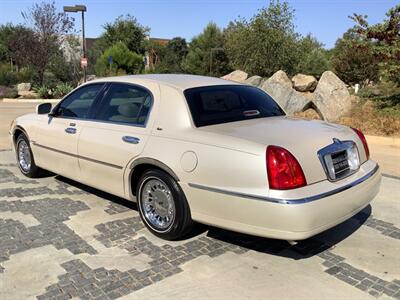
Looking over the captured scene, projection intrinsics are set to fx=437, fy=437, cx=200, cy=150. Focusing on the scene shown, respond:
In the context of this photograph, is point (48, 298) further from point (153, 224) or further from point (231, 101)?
point (231, 101)

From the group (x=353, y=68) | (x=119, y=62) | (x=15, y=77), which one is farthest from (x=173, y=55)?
(x=353, y=68)

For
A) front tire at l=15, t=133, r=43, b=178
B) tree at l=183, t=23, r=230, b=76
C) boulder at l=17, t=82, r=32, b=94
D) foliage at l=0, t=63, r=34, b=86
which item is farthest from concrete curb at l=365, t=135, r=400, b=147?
tree at l=183, t=23, r=230, b=76

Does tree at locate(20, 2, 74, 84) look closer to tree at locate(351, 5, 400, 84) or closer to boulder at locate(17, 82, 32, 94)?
boulder at locate(17, 82, 32, 94)

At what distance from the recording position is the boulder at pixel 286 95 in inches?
488

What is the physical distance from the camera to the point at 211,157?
3.63 m

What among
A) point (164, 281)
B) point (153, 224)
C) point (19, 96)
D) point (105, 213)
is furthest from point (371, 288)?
point (19, 96)

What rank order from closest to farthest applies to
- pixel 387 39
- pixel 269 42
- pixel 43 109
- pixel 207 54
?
pixel 43 109
pixel 387 39
pixel 269 42
pixel 207 54

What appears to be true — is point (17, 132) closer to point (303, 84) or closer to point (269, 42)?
point (303, 84)

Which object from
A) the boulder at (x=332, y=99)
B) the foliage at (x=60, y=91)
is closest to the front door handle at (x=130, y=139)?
the boulder at (x=332, y=99)

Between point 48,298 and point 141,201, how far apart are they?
1.44 metres

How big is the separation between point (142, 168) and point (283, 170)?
1.53 meters

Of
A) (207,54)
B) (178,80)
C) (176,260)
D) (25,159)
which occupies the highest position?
(207,54)

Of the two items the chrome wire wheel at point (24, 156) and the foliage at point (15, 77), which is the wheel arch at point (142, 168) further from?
the foliage at point (15, 77)

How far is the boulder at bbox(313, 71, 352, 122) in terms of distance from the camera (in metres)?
12.1
